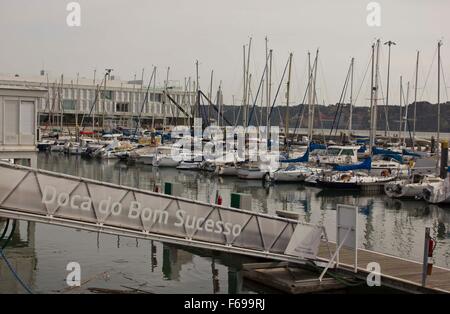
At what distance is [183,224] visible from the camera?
22.6 m

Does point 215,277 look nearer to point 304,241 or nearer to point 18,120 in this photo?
point 304,241

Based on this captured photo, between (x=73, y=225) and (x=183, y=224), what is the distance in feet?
12.8

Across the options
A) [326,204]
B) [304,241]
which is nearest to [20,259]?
[304,241]

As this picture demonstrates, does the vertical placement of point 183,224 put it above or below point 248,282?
above

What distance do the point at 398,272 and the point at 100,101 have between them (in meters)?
156

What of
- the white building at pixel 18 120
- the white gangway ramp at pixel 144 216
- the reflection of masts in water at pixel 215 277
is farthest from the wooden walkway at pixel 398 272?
the white building at pixel 18 120

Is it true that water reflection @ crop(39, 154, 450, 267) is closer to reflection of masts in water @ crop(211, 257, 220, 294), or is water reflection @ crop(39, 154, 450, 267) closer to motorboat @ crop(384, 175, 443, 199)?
motorboat @ crop(384, 175, 443, 199)

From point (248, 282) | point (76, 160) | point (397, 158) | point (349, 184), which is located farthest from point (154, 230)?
point (76, 160)

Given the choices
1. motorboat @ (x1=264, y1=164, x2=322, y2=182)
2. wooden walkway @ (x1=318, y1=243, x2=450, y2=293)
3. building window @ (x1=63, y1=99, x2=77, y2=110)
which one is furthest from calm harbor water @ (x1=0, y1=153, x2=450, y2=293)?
building window @ (x1=63, y1=99, x2=77, y2=110)

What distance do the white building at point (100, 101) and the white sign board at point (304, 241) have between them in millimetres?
129289

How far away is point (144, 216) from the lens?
71.6 ft

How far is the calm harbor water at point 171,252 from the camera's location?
1012 inches

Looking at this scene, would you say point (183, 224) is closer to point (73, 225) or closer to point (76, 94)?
point (73, 225)

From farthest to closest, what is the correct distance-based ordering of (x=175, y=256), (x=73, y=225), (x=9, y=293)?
(x=175, y=256)
(x=9, y=293)
(x=73, y=225)
